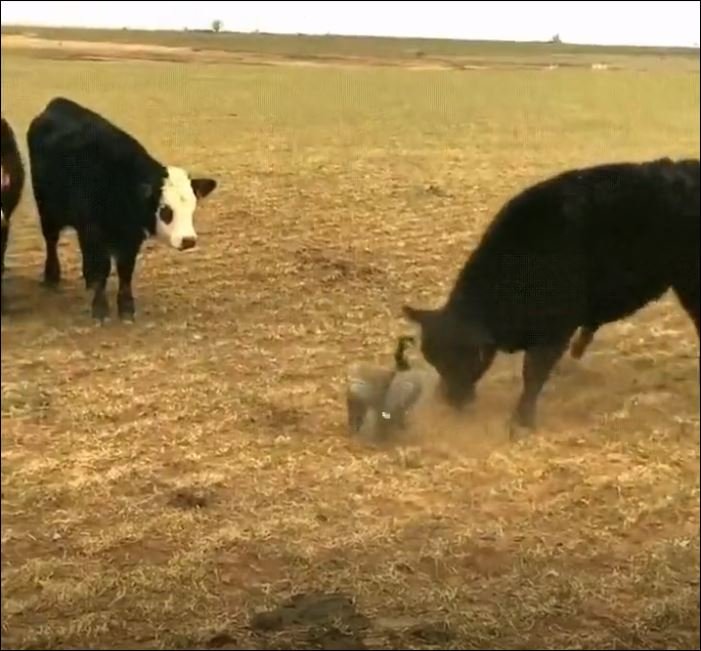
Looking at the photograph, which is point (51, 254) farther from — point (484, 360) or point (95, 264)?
point (484, 360)

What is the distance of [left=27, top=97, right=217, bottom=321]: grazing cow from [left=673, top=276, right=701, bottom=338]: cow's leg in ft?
2.06

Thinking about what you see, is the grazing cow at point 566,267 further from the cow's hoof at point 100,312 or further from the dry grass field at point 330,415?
the cow's hoof at point 100,312

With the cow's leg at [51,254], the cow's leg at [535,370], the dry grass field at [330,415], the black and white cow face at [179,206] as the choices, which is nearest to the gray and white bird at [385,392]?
the dry grass field at [330,415]

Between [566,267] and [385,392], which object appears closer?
[566,267]

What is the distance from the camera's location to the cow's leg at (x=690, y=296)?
151cm

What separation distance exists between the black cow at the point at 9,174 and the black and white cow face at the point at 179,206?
189 millimetres

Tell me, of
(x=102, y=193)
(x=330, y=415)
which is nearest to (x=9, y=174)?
(x=102, y=193)

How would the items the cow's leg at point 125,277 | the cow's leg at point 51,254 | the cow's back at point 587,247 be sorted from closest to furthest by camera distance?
1. the cow's back at point 587,247
2. the cow's leg at point 51,254
3. the cow's leg at point 125,277

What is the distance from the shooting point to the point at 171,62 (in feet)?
5.24

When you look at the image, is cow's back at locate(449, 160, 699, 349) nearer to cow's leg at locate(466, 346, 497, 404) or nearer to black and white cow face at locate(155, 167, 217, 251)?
cow's leg at locate(466, 346, 497, 404)

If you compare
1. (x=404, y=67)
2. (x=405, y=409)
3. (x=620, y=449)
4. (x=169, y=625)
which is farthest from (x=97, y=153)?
(x=620, y=449)

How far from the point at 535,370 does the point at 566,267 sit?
16 centimetres

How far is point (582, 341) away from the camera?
1.62 metres

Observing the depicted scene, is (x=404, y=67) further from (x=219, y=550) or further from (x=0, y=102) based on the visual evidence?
(x=219, y=550)
